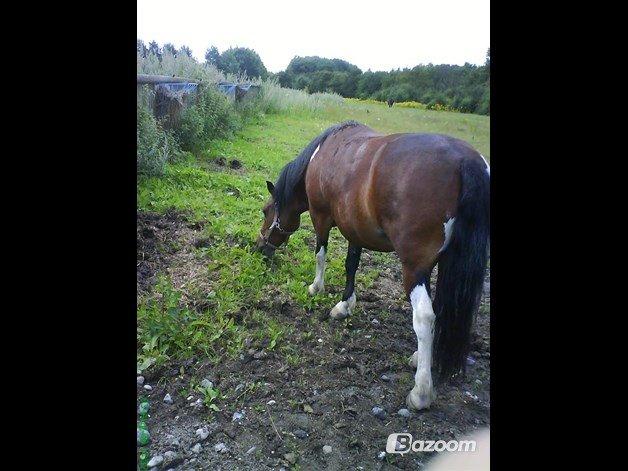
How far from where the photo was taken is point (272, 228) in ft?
8.27

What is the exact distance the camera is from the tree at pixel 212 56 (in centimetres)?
209

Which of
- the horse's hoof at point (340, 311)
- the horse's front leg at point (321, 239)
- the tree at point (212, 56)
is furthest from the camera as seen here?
the horse's front leg at point (321, 239)

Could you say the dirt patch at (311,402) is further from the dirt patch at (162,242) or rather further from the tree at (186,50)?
the tree at (186,50)

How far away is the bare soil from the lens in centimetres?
172

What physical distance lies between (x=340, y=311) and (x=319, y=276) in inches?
11.8

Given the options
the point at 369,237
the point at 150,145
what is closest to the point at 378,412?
the point at 369,237

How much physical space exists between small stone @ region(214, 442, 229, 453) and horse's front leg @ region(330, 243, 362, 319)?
80 cm

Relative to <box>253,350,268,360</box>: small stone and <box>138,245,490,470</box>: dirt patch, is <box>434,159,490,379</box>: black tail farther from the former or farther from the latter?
<box>253,350,268,360</box>: small stone

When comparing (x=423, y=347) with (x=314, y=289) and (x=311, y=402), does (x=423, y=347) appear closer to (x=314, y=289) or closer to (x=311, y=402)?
(x=311, y=402)

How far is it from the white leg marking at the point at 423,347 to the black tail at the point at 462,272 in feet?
0.18

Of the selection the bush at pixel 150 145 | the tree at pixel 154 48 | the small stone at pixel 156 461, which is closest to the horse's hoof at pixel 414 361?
the small stone at pixel 156 461

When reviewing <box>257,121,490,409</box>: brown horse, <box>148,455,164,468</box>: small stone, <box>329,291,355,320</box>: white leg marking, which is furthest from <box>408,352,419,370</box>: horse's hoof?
<box>148,455,164,468</box>: small stone
